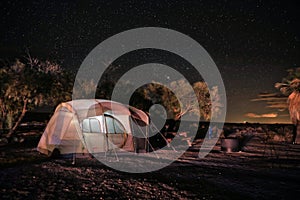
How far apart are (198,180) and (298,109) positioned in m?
16.1

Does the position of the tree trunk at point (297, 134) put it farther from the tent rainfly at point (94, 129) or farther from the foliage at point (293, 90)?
the tent rainfly at point (94, 129)

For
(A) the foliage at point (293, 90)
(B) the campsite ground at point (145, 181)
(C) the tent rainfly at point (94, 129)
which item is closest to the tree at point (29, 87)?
(C) the tent rainfly at point (94, 129)

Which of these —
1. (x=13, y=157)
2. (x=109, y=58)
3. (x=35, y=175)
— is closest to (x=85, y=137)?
(x=13, y=157)

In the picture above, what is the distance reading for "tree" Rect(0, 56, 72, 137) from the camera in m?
15.0

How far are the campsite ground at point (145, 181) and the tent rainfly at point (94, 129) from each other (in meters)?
1.07

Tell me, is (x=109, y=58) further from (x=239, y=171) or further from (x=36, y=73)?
(x=239, y=171)

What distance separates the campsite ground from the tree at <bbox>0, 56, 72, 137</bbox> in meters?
5.89

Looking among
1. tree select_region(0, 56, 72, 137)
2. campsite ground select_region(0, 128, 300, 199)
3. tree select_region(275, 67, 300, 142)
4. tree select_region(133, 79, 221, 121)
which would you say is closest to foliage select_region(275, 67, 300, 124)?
tree select_region(275, 67, 300, 142)

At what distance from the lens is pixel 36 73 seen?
52.5 feet

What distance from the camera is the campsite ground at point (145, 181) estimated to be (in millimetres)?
5977

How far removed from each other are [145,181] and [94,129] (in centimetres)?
531

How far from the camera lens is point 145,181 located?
23.6ft

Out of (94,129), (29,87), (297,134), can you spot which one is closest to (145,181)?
(94,129)

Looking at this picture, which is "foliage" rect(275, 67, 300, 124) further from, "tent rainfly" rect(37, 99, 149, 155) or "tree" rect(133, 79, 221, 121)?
"tent rainfly" rect(37, 99, 149, 155)
